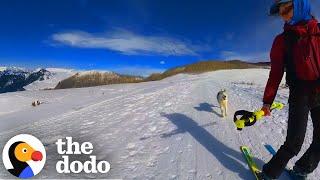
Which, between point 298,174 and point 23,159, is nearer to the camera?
point 298,174

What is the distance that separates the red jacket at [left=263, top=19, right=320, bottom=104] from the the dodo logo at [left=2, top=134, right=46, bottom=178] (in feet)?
Result: 14.0

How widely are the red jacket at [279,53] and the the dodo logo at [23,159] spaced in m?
4.27

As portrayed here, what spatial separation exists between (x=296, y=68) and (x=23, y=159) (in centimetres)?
506

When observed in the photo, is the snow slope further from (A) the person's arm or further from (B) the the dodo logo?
(A) the person's arm

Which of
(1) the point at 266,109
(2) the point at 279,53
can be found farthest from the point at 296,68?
(1) the point at 266,109

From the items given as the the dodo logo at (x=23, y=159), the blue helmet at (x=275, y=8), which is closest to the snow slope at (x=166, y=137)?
the the dodo logo at (x=23, y=159)

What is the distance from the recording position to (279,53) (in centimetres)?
519

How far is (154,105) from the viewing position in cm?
1385

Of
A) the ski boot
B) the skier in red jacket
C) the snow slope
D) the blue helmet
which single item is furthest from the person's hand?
the blue helmet

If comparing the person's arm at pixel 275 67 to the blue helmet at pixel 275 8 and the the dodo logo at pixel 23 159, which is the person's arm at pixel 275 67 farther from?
the the dodo logo at pixel 23 159

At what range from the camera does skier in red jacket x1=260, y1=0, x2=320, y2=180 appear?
16.1ft

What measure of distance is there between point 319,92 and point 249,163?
194 centimetres

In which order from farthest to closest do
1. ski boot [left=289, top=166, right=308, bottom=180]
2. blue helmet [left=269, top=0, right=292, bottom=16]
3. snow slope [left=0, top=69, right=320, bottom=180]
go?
snow slope [left=0, top=69, right=320, bottom=180]
ski boot [left=289, top=166, right=308, bottom=180]
blue helmet [left=269, top=0, right=292, bottom=16]

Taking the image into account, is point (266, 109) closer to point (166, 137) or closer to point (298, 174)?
point (298, 174)
